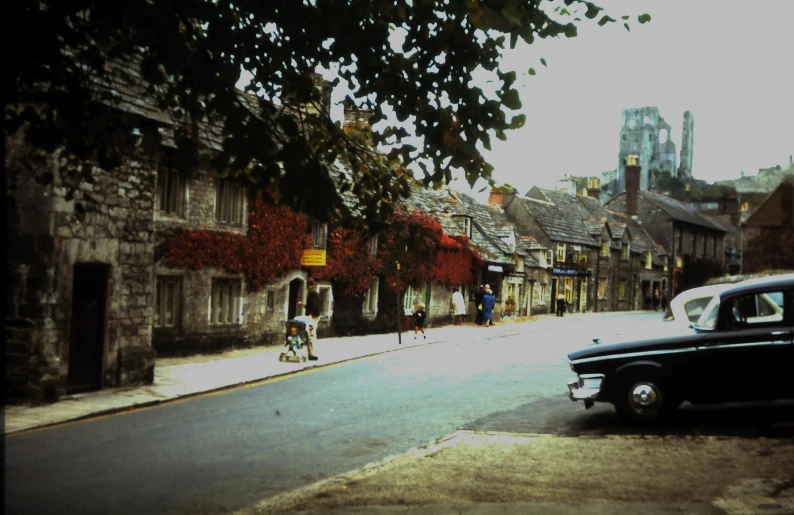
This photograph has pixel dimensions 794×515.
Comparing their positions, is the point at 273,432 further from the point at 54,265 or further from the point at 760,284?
the point at 760,284

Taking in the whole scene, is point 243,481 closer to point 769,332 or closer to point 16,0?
point 16,0

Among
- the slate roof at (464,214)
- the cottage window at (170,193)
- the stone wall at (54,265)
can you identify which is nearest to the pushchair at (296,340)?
the cottage window at (170,193)

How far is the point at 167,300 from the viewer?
886 inches

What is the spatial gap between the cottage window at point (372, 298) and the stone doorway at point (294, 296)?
4936mm

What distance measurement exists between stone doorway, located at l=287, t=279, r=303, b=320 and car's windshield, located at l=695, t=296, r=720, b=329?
60.2 ft

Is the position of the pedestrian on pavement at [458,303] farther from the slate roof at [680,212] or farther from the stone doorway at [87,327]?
the slate roof at [680,212]

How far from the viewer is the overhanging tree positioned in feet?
23.6

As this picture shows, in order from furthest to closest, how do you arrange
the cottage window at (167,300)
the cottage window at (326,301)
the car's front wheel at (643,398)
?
the cottage window at (326,301)
the cottage window at (167,300)
the car's front wheel at (643,398)

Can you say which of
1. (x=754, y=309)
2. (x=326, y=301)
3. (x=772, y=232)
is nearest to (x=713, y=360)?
(x=754, y=309)

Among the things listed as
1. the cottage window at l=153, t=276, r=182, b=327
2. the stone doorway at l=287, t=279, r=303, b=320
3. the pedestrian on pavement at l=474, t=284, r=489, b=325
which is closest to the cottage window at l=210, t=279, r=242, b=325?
the cottage window at l=153, t=276, r=182, b=327

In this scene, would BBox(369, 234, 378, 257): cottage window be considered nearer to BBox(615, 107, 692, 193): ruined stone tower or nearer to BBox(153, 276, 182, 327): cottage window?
BBox(153, 276, 182, 327): cottage window

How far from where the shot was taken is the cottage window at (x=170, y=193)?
2194 cm

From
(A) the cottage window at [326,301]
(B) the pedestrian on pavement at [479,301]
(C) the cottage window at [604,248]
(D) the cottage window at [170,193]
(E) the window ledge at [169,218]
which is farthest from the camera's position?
(C) the cottage window at [604,248]

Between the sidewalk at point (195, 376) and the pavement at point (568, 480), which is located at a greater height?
the pavement at point (568, 480)
